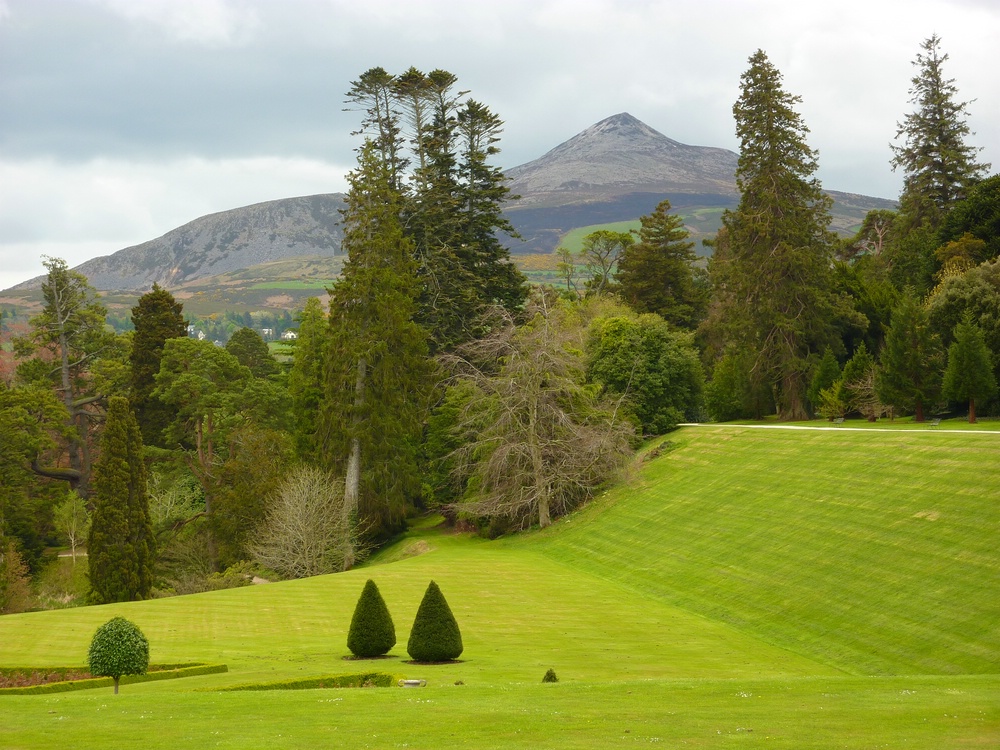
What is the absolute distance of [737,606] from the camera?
27.7m

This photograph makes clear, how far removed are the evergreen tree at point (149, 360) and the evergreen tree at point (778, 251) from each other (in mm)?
35608

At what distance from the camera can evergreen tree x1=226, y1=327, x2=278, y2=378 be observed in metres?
79.2

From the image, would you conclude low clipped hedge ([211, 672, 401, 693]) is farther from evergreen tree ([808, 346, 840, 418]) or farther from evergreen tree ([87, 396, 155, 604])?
evergreen tree ([808, 346, 840, 418])

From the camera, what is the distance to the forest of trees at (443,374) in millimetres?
42969

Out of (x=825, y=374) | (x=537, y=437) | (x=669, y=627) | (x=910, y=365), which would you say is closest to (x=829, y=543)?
(x=669, y=627)

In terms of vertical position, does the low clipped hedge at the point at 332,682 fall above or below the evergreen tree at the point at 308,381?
below

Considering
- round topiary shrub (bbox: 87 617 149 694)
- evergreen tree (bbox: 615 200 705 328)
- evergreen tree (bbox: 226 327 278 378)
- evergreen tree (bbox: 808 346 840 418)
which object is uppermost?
evergreen tree (bbox: 615 200 705 328)

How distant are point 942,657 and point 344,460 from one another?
33931 mm

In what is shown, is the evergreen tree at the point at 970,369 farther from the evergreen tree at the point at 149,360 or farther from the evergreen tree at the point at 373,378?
the evergreen tree at the point at 149,360

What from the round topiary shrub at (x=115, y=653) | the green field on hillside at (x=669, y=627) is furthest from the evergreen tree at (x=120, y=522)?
the round topiary shrub at (x=115, y=653)

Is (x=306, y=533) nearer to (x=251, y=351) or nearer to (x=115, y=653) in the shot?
(x=115, y=653)

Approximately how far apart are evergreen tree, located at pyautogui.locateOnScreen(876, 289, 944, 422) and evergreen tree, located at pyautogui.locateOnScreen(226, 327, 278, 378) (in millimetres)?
50762

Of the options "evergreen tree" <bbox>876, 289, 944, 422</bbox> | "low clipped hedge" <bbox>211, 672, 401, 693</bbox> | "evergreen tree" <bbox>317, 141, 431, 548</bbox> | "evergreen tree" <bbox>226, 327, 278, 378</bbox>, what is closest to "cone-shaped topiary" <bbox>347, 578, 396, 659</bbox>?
"low clipped hedge" <bbox>211, 672, 401, 693</bbox>

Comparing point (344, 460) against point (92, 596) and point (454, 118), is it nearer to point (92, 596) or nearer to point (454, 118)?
point (92, 596)
